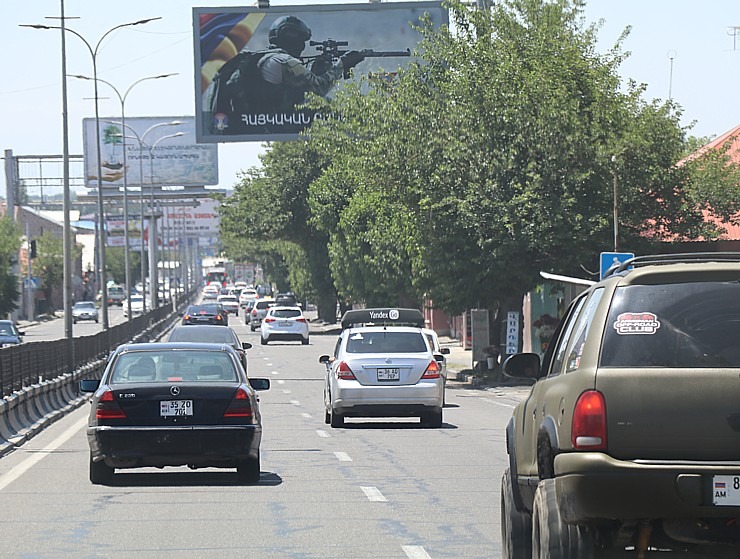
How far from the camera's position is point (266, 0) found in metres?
50.8

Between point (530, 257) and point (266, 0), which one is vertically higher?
point (266, 0)

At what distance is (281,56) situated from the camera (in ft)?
167

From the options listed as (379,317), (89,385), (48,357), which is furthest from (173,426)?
(379,317)

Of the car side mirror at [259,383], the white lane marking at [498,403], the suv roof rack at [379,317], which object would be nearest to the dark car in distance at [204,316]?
the suv roof rack at [379,317]

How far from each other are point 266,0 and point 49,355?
2501cm

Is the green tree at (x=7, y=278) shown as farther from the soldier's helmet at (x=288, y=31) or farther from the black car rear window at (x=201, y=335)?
the black car rear window at (x=201, y=335)

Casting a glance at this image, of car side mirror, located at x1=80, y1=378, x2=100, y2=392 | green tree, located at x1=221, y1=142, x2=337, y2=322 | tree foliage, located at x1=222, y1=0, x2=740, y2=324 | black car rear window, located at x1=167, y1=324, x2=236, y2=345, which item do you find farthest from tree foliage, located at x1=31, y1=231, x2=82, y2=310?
car side mirror, located at x1=80, y1=378, x2=100, y2=392

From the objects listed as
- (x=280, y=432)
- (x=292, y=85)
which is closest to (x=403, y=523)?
(x=280, y=432)

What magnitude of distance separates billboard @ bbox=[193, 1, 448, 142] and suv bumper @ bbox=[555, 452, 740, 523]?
145ft

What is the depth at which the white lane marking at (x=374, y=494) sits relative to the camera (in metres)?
13.5

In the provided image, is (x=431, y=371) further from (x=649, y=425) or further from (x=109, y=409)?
(x=649, y=425)

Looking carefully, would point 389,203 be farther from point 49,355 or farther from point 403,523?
point 403,523

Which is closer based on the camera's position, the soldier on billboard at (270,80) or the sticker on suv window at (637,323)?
the sticker on suv window at (637,323)

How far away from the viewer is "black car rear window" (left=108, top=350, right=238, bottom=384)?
15164 mm
